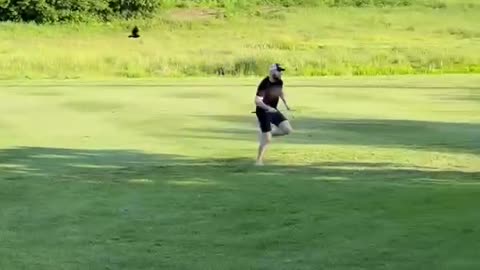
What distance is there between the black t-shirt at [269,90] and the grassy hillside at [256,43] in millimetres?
28047

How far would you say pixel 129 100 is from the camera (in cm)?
3228

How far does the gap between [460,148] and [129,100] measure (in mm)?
13393

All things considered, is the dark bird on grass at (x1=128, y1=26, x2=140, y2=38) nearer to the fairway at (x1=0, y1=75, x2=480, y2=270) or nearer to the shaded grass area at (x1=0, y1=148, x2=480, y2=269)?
the fairway at (x1=0, y1=75, x2=480, y2=270)

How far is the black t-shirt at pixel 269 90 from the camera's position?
1812 cm

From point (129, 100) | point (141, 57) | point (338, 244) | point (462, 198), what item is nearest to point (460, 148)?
point (462, 198)

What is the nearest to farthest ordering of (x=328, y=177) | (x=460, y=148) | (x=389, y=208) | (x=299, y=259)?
1. (x=299, y=259)
2. (x=389, y=208)
3. (x=328, y=177)
4. (x=460, y=148)

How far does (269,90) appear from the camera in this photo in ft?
60.0

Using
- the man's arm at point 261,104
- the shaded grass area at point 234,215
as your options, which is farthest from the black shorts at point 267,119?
the shaded grass area at point 234,215

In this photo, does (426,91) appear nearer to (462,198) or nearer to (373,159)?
(373,159)

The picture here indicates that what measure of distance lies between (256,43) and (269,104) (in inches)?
1650

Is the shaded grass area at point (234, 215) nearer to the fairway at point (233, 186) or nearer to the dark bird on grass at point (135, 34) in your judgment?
the fairway at point (233, 186)

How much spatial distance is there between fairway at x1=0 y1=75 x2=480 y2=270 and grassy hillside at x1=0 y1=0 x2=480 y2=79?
1636 cm

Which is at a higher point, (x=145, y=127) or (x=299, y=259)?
(x=299, y=259)

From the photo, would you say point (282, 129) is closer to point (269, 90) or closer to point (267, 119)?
point (267, 119)
